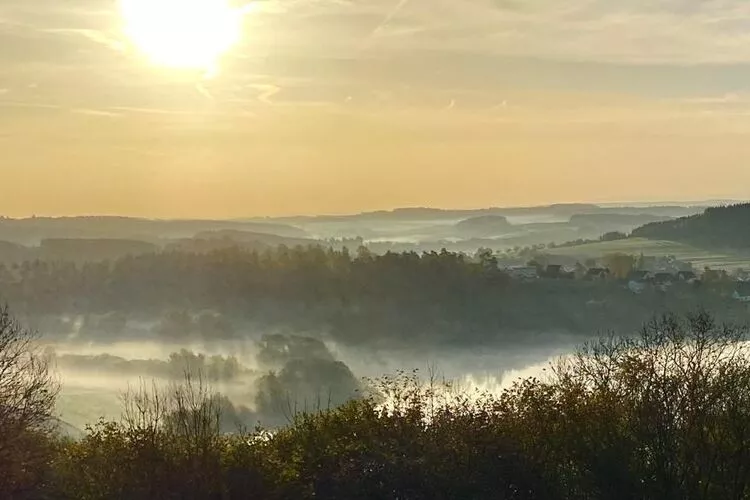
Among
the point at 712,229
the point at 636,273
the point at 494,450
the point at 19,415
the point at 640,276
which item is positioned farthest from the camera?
the point at 712,229

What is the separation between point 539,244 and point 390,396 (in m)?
82.1

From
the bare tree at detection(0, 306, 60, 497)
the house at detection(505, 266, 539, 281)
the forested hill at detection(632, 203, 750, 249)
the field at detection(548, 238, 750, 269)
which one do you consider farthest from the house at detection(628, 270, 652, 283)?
the bare tree at detection(0, 306, 60, 497)

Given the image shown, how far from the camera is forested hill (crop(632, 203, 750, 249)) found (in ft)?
264

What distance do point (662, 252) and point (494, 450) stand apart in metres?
72.0

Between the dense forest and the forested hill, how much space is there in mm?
16284

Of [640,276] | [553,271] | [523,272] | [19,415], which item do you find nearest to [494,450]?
[19,415]

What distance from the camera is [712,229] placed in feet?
274

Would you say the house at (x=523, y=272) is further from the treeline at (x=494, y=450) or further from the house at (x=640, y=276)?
the treeline at (x=494, y=450)

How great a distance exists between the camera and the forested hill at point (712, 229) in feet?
264

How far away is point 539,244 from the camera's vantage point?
96.2 m

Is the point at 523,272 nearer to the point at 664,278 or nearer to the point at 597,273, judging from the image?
the point at 597,273

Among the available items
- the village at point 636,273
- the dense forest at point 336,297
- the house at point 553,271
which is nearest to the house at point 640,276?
the village at point 636,273

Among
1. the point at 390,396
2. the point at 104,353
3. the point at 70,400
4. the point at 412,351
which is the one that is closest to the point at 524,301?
the point at 412,351

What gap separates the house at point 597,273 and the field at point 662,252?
631cm
